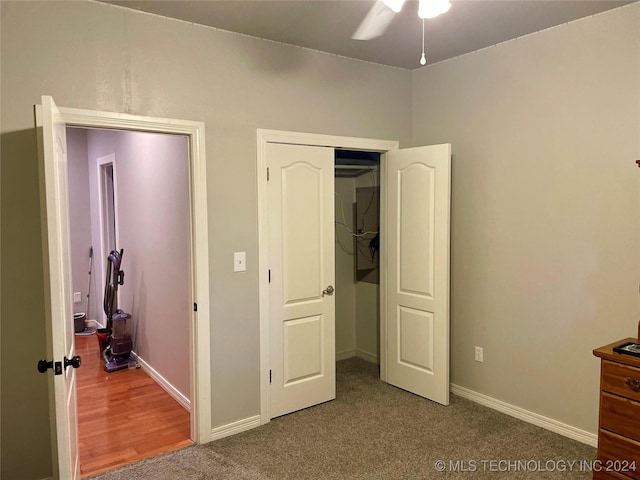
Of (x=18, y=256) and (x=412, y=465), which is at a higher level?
(x=18, y=256)

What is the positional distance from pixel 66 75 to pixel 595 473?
136 inches

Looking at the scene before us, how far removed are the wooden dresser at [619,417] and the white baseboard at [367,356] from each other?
7.74 ft

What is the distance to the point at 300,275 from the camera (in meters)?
3.48

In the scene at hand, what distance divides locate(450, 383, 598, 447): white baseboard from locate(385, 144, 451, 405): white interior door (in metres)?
0.26

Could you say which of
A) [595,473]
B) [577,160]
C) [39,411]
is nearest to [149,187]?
[39,411]

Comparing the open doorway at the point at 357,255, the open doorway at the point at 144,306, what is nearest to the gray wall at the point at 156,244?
the open doorway at the point at 144,306

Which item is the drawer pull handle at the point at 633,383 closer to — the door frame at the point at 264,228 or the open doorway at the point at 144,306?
the door frame at the point at 264,228

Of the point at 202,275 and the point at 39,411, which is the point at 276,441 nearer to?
the point at 202,275

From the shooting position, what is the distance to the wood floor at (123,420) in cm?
297

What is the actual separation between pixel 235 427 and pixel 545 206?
8.39 ft

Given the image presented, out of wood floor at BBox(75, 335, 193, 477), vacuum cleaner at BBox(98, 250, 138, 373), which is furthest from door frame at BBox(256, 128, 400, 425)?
vacuum cleaner at BBox(98, 250, 138, 373)

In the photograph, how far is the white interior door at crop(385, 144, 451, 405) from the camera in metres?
3.49

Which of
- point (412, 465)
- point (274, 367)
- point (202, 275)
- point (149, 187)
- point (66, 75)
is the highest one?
point (66, 75)

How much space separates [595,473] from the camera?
7.90 feet
